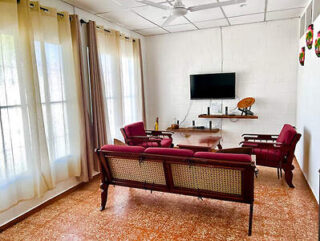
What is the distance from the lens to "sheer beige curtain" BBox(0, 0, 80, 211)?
261 centimetres

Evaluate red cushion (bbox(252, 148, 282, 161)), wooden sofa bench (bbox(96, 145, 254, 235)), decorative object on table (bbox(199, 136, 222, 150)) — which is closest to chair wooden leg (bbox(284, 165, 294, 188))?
red cushion (bbox(252, 148, 282, 161))

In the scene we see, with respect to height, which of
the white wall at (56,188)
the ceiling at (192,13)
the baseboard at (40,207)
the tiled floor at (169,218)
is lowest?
the tiled floor at (169,218)

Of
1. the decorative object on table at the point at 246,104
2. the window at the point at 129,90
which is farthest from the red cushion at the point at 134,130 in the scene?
the decorative object on table at the point at 246,104

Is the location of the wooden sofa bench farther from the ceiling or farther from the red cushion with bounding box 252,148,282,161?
the ceiling

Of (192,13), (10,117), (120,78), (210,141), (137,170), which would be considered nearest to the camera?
(10,117)

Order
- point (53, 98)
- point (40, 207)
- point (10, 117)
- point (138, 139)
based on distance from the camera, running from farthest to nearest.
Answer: point (138, 139) → point (53, 98) → point (40, 207) → point (10, 117)

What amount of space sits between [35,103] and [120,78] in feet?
→ 6.54

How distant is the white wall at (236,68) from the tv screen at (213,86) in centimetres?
15

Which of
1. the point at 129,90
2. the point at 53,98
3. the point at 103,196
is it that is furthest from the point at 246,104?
the point at 53,98

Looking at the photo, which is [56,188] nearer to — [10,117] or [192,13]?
[10,117]

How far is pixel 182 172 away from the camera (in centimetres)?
257

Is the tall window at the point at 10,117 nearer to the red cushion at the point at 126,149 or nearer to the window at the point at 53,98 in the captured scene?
the window at the point at 53,98

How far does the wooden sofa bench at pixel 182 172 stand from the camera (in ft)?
7.66

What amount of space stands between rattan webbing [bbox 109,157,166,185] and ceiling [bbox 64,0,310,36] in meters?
2.06
